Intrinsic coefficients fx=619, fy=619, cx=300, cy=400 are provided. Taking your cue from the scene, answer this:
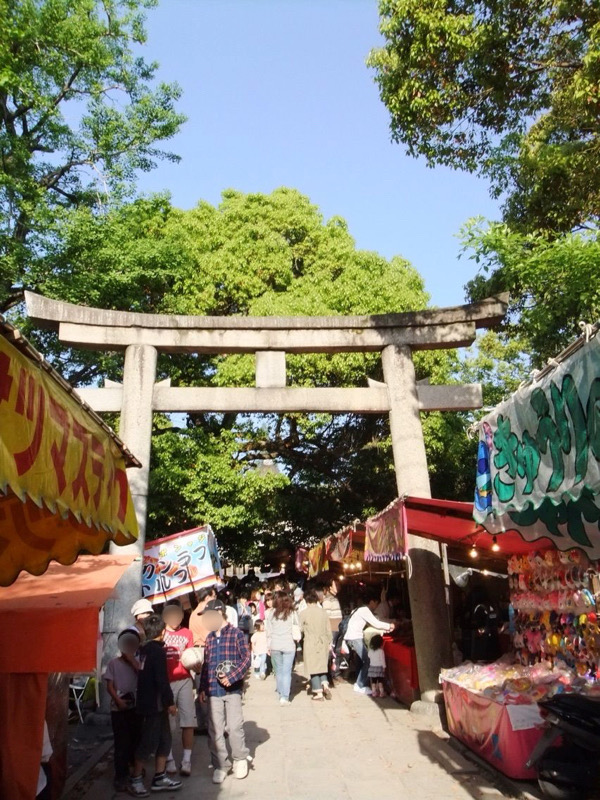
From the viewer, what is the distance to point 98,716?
8.92m

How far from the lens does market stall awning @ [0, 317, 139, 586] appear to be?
2.44 m

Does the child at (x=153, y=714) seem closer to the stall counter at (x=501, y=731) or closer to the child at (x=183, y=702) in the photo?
the child at (x=183, y=702)

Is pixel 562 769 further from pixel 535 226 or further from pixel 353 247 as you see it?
pixel 353 247

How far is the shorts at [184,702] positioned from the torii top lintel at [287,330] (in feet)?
17.2

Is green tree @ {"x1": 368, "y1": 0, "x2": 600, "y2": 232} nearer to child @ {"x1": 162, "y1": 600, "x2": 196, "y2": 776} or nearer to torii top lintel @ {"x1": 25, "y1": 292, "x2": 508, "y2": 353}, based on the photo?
torii top lintel @ {"x1": 25, "y1": 292, "x2": 508, "y2": 353}

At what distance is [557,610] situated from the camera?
242 inches

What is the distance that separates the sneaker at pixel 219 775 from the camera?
20.5 feet

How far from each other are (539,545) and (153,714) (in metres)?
4.18

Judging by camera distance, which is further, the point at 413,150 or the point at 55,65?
the point at 55,65

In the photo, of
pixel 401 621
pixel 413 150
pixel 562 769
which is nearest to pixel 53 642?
pixel 562 769

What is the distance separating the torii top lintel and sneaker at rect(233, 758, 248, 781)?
603cm

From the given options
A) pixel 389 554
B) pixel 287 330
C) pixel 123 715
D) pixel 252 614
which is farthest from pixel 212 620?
pixel 252 614

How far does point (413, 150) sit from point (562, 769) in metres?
7.85

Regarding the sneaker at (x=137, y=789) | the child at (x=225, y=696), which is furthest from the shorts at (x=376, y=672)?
the sneaker at (x=137, y=789)
